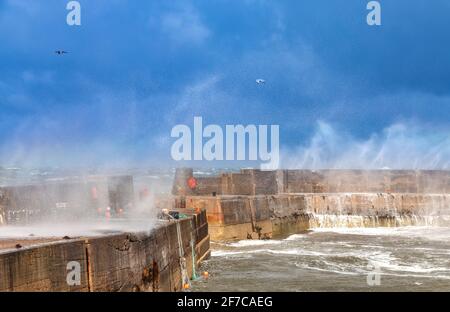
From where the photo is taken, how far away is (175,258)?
46.9 feet

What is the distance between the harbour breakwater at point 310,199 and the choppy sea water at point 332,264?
162 centimetres

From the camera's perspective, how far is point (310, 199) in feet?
118

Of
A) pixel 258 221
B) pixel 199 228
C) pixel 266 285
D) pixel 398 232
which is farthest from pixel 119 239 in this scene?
pixel 398 232

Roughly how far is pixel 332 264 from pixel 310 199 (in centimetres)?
1643

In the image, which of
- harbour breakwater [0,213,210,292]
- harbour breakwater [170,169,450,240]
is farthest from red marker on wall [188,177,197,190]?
harbour breakwater [0,213,210,292]

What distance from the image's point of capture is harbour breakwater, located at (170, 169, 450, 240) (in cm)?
2788

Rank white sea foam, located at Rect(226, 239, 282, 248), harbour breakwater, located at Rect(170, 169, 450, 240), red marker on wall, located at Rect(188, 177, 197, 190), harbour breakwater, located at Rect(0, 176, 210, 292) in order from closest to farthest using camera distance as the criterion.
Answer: harbour breakwater, located at Rect(0, 176, 210, 292) < white sea foam, located at Rect(226, 239, 282, 248) < harbour breakwater, located at Rect(170, 169, 450, 240) < red marker on wall, located at Rect(188, 177, 197, 190)

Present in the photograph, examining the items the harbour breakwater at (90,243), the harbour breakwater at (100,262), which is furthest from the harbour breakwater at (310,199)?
the harbour breakwater at (100,262)

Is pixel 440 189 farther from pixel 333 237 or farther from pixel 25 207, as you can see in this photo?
pixel 25 207

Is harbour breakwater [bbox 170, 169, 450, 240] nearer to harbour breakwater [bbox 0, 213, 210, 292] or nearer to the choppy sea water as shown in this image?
the choppy sea water

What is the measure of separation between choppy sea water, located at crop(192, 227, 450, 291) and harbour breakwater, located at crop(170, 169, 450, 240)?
63.7 inches

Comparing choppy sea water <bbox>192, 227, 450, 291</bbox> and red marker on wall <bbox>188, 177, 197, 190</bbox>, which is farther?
red marker on wall <bbox>188, 177, 197, 190</bbox>
